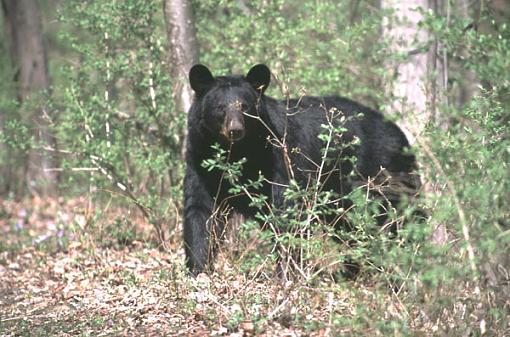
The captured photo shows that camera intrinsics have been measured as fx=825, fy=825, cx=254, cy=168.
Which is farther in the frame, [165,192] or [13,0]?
[13,0]

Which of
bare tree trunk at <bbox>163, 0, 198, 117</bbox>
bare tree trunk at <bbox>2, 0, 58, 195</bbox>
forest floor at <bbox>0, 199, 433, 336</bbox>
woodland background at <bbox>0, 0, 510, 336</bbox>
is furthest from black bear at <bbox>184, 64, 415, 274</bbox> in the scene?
bare tree trunk at <bbox>2, 0, 58, 195</bbox>

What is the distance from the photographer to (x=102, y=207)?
32.1ft

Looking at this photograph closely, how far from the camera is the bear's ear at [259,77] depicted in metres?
7.34

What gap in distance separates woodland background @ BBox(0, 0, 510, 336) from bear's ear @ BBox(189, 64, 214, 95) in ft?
2.29

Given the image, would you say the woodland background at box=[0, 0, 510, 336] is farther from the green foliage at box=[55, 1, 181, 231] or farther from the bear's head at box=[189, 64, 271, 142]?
the bear's head at box=[189, 64, 271, 142]

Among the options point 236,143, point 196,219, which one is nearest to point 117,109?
point 196,219

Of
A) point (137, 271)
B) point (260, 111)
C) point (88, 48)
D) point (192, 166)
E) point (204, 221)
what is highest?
point (88, 48)

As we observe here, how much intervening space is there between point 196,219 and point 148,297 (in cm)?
116

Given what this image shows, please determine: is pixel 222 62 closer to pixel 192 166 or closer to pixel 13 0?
pixel 192 166

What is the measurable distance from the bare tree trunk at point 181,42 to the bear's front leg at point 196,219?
176 cm

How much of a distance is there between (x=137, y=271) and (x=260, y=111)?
1926 millimetres

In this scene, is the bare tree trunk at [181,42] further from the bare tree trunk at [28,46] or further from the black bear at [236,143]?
the bare tree trunk at [28,46]

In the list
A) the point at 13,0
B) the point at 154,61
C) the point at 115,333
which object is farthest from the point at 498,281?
the point at 13,0

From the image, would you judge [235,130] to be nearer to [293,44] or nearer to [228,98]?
[228,98]
